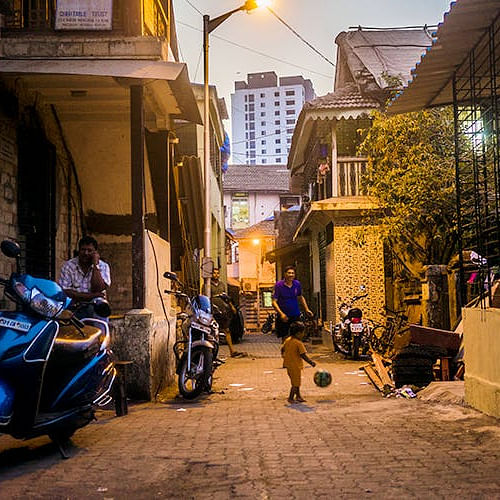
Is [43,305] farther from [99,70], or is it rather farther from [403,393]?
[403,393]

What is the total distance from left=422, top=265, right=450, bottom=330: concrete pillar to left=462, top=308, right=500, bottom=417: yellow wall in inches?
184

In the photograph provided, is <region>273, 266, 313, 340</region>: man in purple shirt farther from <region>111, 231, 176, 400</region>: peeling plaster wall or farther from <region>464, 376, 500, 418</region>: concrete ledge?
<region>464, 376, 500, 418</region>: concrete ledge

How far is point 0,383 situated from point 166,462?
1.29 m

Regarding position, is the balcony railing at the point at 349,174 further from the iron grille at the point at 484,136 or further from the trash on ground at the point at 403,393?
the trash on ground at the point at 403,393

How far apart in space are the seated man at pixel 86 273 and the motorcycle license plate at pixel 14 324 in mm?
2232

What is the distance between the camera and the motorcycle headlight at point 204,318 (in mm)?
8427

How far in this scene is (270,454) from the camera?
4.95 m

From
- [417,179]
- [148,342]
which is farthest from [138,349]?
[417,179]

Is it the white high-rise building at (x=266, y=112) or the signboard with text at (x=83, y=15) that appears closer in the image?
the signboard with text at (x=83, y=15)

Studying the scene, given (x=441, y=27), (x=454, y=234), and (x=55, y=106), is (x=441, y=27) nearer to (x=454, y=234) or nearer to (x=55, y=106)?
(x=55, y=106)

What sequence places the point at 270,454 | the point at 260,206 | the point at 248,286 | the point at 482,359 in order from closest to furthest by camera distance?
1. the point at 270,454
2. the point at 482,359
3. the point at 248,286
4. the point at 260,206

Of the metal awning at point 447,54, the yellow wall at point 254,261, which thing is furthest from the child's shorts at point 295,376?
the yellow wall at point 254,261

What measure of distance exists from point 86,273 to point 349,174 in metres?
10.7

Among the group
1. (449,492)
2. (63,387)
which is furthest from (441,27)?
(63,387)
